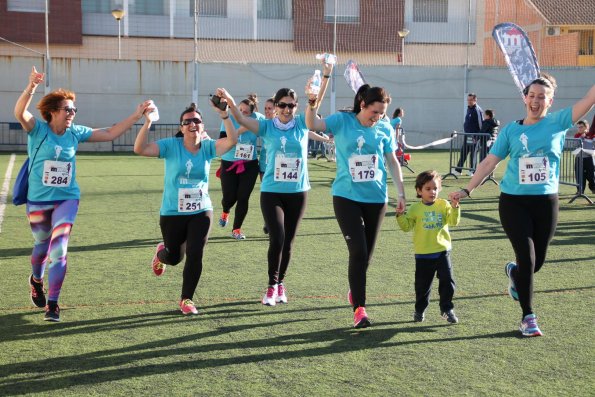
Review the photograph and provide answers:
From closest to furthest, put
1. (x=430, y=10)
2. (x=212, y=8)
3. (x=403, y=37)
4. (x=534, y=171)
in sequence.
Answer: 1. (x=534, y=171)
2. (x=212, y=8)
3. (x=403, y=37)
4. (x=430, y=10)

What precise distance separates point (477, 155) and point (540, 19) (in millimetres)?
17572

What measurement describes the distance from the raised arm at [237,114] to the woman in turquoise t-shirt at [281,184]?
1 cm

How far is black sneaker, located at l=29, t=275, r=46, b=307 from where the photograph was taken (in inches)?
289

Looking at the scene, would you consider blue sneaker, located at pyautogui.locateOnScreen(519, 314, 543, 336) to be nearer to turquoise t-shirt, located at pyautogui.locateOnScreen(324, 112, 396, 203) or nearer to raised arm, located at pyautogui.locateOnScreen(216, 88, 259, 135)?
turquoise t-shirt, located at pyautogui.locateOnScreen(324, 112, 396, 203)

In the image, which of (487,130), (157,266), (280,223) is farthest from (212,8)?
(280,223)

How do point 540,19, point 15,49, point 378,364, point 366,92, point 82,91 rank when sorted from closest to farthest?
point 378,364 < point 366,92 < point 82,91 < point 15,49 < point 540,19

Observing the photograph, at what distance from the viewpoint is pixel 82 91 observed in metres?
30.4

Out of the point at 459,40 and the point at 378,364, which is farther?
the point at 459,40

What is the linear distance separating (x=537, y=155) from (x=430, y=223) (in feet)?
3.22

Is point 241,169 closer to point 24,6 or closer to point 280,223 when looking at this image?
point 280,223

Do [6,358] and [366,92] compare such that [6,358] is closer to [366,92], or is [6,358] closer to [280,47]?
[366,92]

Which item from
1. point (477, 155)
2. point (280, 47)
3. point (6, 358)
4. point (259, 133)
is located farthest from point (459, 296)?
point (280, 47)

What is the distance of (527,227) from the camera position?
21.2 ft

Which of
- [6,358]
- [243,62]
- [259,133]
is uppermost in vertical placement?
[243,62]
